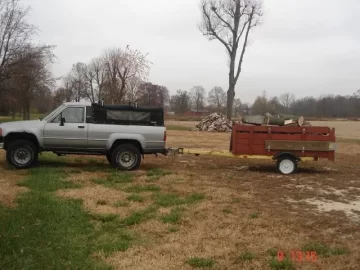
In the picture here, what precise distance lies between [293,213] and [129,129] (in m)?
5.61

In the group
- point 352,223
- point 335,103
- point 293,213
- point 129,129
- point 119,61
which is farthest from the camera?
point 335,103

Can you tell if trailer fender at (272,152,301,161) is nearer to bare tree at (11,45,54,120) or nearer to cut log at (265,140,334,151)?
cut log at (265,140,334,151)

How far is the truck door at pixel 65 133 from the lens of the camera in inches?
455

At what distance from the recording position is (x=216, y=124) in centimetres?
3869

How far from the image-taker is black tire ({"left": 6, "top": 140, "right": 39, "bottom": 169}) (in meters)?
11.3

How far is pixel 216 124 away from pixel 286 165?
86.7ft

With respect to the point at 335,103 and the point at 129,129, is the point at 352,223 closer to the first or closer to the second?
the point at 129,129

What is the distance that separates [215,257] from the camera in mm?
5336

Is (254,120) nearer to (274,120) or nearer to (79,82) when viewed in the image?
(274,120)

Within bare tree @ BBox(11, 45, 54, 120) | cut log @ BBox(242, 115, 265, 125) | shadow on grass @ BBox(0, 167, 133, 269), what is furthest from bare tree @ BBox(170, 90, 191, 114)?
shadow on grass @ BBox(0, 167, 133, 269)

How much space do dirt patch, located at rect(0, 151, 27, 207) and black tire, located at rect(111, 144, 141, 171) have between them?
2.46 metres

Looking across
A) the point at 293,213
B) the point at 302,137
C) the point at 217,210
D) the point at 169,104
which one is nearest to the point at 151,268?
the point at 217,210

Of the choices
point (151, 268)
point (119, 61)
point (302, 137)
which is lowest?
point (151, 268)

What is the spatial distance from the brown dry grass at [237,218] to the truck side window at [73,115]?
1616 millimetres
